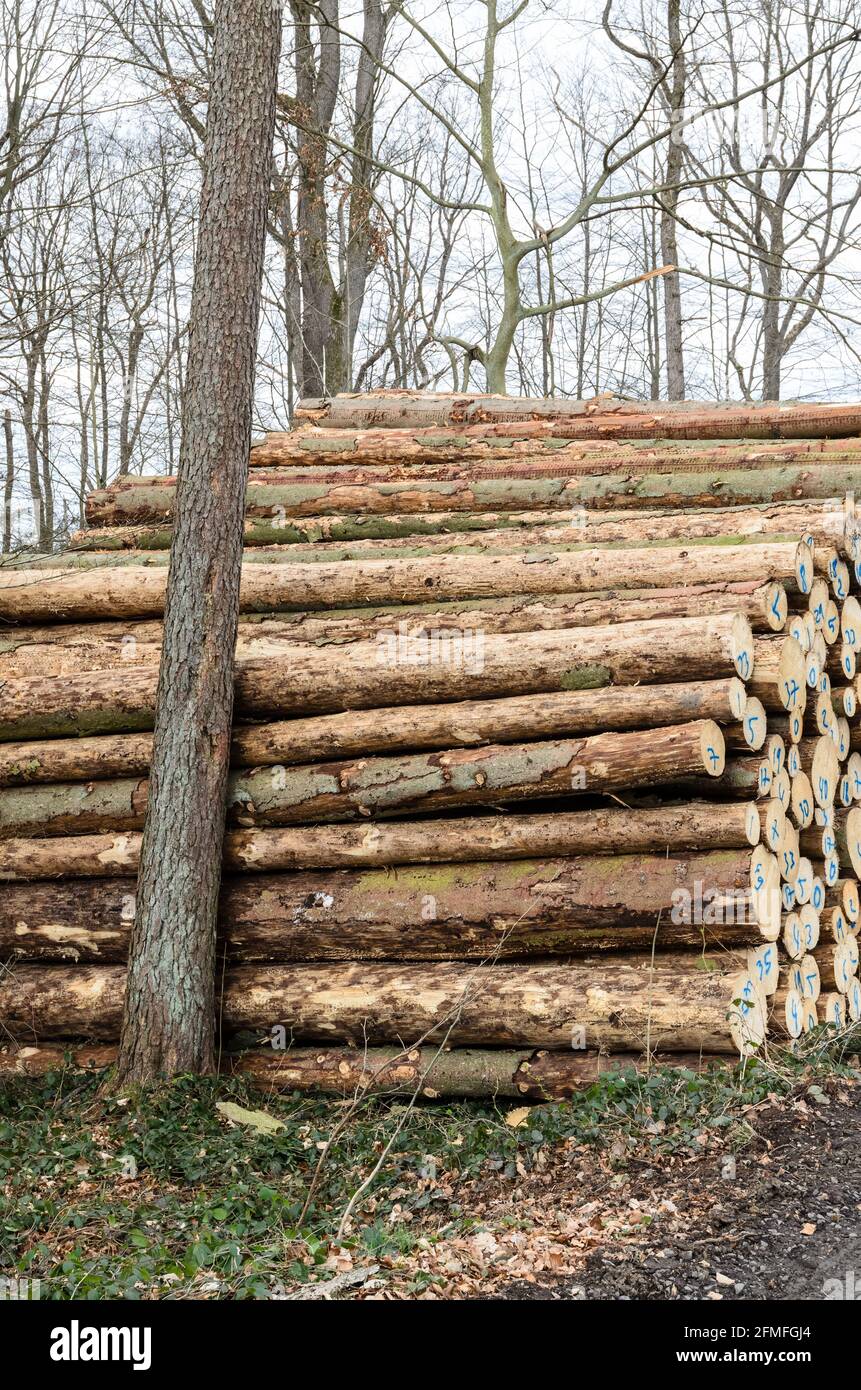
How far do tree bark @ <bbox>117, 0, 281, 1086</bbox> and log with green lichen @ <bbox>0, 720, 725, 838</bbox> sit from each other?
40 cm

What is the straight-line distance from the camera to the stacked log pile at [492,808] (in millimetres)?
6352

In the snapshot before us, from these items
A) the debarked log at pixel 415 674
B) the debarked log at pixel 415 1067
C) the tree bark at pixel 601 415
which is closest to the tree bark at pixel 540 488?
the tree bark at pixel 601 415

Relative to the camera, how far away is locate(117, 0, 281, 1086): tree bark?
662cm

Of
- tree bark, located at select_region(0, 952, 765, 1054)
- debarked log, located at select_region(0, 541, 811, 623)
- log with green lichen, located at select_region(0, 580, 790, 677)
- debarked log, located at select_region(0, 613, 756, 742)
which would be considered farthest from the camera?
debarked log, located at select_region(0, 541, 811, 623)

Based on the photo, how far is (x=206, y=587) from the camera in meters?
6.80

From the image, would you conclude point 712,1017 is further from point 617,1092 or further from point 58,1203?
point 58,1203

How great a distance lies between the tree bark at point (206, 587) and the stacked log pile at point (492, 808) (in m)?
0.47

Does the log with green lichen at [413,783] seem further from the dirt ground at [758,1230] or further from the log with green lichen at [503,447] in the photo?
the log with green lichen at [503,447]

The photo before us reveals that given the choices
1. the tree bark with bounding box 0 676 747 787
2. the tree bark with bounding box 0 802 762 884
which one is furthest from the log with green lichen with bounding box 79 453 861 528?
the tree bark with bounding box 0 802 762 884

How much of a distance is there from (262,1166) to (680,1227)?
6.98 ft

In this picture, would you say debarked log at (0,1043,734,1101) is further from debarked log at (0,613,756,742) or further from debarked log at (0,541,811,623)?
debarked log at (0,541,811,623)

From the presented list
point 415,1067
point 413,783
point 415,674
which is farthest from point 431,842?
point 415,1067

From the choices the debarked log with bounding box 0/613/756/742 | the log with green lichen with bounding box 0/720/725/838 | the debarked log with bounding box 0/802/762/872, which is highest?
the debarked log with bounding box 0/613/756/742
